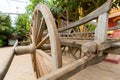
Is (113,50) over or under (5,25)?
under

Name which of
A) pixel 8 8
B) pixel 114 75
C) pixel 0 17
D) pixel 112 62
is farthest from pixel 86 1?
pixel 8 8

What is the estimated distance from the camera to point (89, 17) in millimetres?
1210

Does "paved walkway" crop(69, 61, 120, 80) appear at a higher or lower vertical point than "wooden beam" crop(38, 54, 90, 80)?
lower

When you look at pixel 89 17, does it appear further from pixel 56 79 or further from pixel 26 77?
pixel 26 77

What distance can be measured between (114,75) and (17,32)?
435 inches

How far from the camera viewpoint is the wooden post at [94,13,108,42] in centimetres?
104

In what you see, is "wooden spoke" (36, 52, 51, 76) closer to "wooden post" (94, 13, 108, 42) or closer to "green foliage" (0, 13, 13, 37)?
"wooden post" (94, 13, 108, 42)

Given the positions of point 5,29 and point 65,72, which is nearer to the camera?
point 65,72

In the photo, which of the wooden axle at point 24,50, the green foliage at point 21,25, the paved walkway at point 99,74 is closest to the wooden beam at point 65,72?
the wooden axle at point 24,50

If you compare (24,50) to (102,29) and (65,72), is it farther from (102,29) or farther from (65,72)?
(65,72)

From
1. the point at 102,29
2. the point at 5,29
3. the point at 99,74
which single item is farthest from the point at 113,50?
the point at 5,29

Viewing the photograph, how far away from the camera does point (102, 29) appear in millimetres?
1084

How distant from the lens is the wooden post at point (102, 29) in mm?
1043

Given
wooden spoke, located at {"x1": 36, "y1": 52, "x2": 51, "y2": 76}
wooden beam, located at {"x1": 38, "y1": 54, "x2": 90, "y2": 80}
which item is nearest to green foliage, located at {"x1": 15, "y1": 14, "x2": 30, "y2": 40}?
wooden spoke, located at {"x1": 36, "y1": 52, "x2": 51, "y2": 76}
